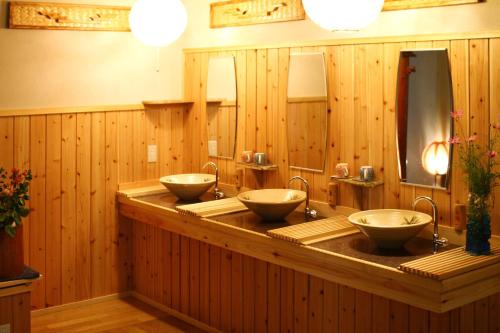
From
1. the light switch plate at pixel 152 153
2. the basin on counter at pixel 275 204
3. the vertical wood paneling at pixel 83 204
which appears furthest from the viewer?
the light switch plate at pixel 152 153

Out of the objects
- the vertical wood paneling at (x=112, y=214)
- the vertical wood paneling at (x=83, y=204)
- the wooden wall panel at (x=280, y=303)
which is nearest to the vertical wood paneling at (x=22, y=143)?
the vertical wood paneling at (x=83, y=204)

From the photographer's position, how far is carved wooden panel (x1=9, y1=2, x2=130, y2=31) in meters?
4.64

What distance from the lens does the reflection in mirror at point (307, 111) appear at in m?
4.18

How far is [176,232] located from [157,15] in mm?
1487

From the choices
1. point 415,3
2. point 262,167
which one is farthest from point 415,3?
point 262,167

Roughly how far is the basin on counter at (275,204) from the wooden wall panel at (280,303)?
33 centimetres

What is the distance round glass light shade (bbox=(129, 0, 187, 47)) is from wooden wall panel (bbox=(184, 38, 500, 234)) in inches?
Result: 11.4

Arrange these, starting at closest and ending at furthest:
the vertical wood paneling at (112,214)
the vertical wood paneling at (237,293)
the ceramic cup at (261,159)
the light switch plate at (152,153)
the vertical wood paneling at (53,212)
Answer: the vertical wood paneling at (237,293) → the ceramic cup at (261,159) → the vertical wood paneling at (53,212) → the vertical wood paneling at (112,214) → the light switch plate at (152,153)

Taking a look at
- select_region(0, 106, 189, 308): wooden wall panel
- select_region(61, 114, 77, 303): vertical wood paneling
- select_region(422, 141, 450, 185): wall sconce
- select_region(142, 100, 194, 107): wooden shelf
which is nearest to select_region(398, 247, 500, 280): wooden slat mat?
select_region(422, 141, 450, 185): wall sconce

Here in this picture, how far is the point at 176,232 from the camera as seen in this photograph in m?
4.55

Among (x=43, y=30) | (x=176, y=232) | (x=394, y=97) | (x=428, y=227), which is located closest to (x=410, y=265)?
(x=428, y=227)

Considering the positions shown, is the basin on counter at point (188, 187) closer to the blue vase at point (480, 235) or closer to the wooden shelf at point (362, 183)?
the wooden shelf at point (362, 183)

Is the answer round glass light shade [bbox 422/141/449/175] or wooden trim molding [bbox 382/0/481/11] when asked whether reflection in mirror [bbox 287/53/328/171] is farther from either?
round glass light shade [bbox 422/141/449/175]

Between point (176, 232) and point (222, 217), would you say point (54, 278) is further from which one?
point (222, 217)
